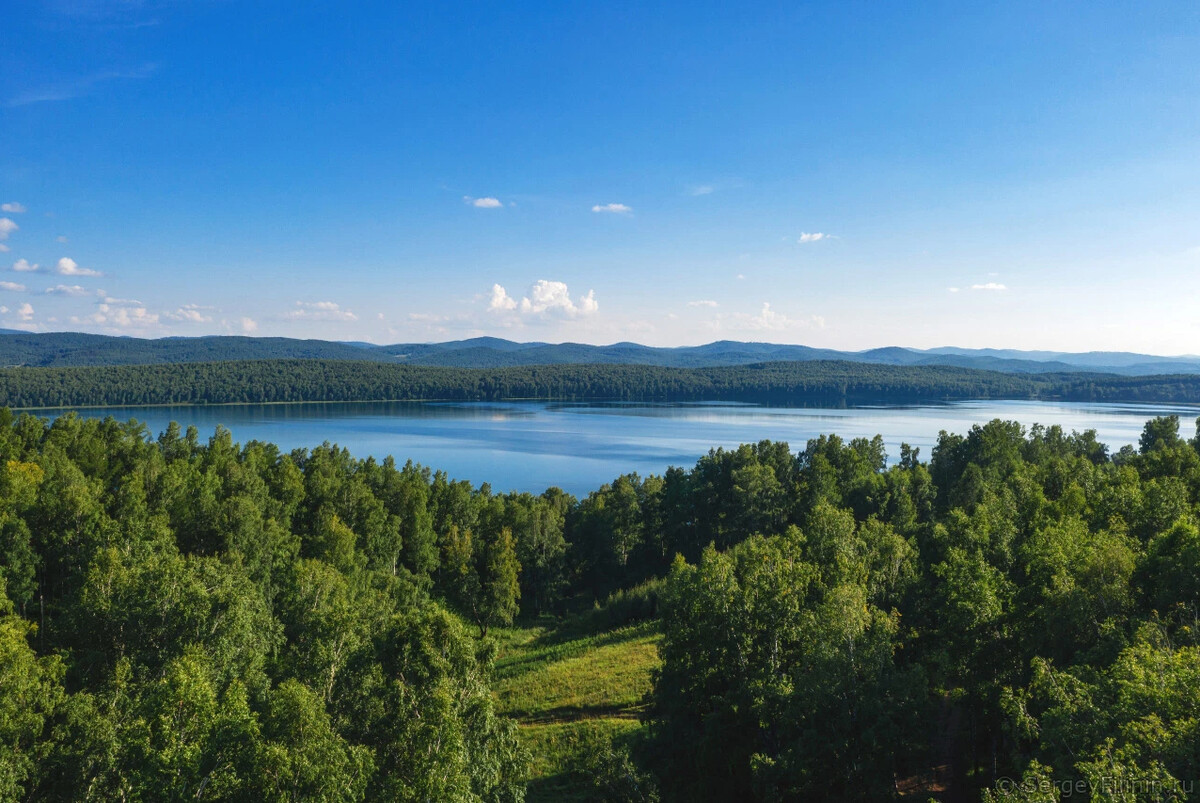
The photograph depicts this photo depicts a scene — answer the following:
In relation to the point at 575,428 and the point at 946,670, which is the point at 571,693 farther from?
the point at 575,428

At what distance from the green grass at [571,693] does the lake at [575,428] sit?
124ft

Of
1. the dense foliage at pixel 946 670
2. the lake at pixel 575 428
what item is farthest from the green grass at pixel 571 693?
the lake at pixel 575 428

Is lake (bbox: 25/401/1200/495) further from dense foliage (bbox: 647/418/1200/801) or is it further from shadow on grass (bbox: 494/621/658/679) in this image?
dense foliage (bbox: 647/418/1200/801)

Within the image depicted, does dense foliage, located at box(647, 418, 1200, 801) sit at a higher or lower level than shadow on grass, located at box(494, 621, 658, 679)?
higher

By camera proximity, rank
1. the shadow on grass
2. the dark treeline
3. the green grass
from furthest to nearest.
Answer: the shadow on grass < the green grass < the dark treeline

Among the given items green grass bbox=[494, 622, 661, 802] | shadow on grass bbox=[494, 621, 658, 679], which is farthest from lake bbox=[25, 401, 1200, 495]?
green grass bbox=[494, 622, 661, 802]

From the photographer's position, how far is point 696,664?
62.4ft

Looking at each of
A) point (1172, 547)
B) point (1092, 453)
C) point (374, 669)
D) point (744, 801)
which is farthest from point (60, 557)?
point (1092, 453)

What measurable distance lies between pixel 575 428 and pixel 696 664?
12109cm

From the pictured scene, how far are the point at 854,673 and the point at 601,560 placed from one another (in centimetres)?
4096

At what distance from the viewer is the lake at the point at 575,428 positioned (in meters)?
94.8

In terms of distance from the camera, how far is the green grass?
2295cm

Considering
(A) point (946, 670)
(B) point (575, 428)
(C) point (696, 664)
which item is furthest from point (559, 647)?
(B) point (575, 428)

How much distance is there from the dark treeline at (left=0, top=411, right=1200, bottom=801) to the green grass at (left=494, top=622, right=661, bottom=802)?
9.70ft
